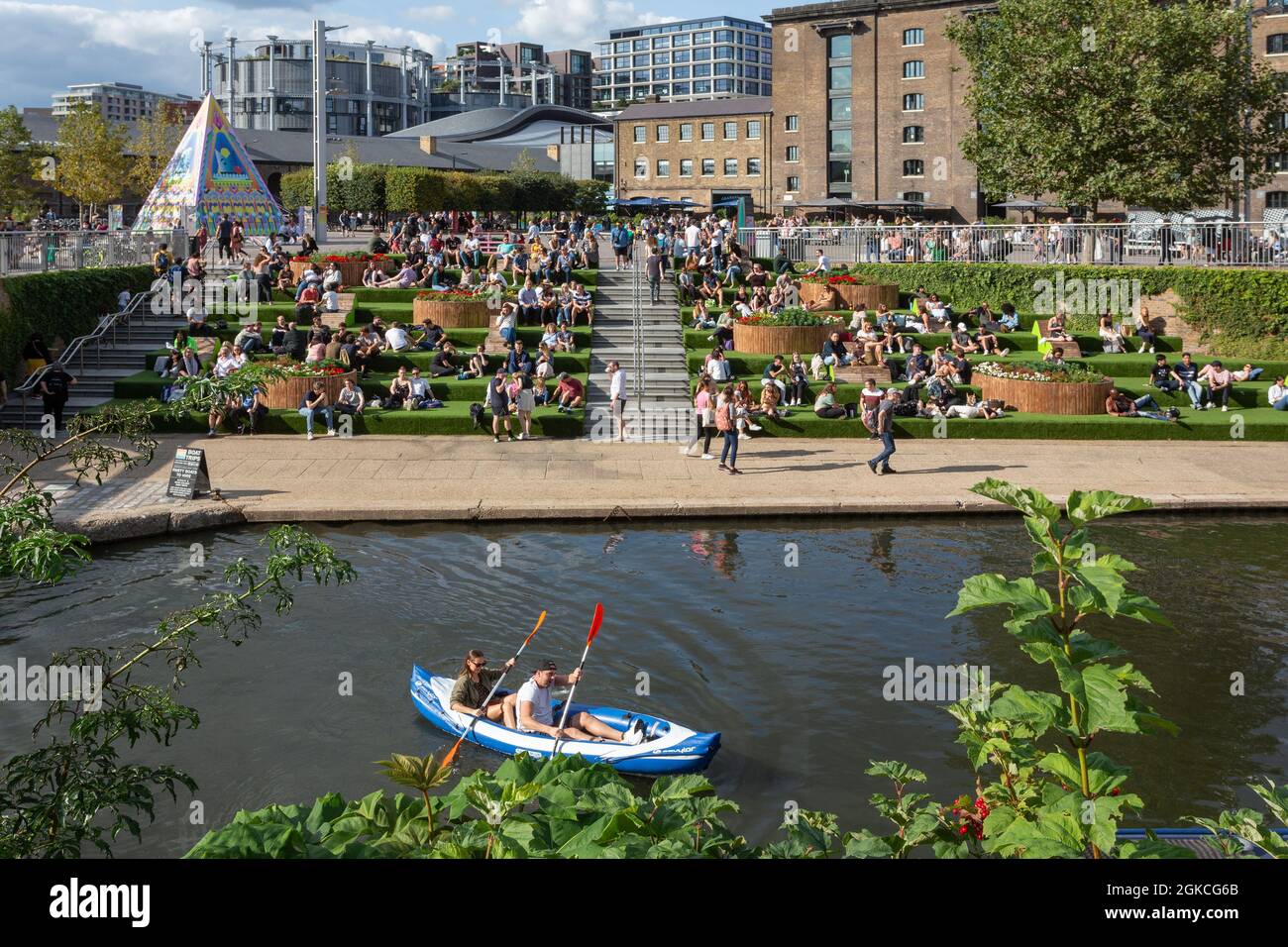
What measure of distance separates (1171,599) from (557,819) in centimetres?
1439

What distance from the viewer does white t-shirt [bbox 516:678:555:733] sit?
12656 millimetres

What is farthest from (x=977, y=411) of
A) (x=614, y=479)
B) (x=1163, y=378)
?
(x=614, y=479)

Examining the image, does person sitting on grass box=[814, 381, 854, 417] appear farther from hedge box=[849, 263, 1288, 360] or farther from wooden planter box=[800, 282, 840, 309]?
hedge box=[849, 263, 1288, 360]

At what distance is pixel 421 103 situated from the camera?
601 feet

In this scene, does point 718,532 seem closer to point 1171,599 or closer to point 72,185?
point 1171,599

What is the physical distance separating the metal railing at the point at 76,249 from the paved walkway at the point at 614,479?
26.9 feet

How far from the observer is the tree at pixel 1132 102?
37.0 m

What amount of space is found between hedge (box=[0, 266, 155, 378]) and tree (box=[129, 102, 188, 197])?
4088 centimetres

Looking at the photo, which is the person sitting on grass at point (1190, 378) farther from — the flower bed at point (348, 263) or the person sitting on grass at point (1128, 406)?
the flower bed at point (348, 263)

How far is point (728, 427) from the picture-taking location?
23344mm

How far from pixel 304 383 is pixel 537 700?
16.5 meters

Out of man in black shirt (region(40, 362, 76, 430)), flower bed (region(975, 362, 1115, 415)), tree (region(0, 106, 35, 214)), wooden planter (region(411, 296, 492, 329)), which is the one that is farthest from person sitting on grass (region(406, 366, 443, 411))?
tree (region(0, 106, 35, 214))
